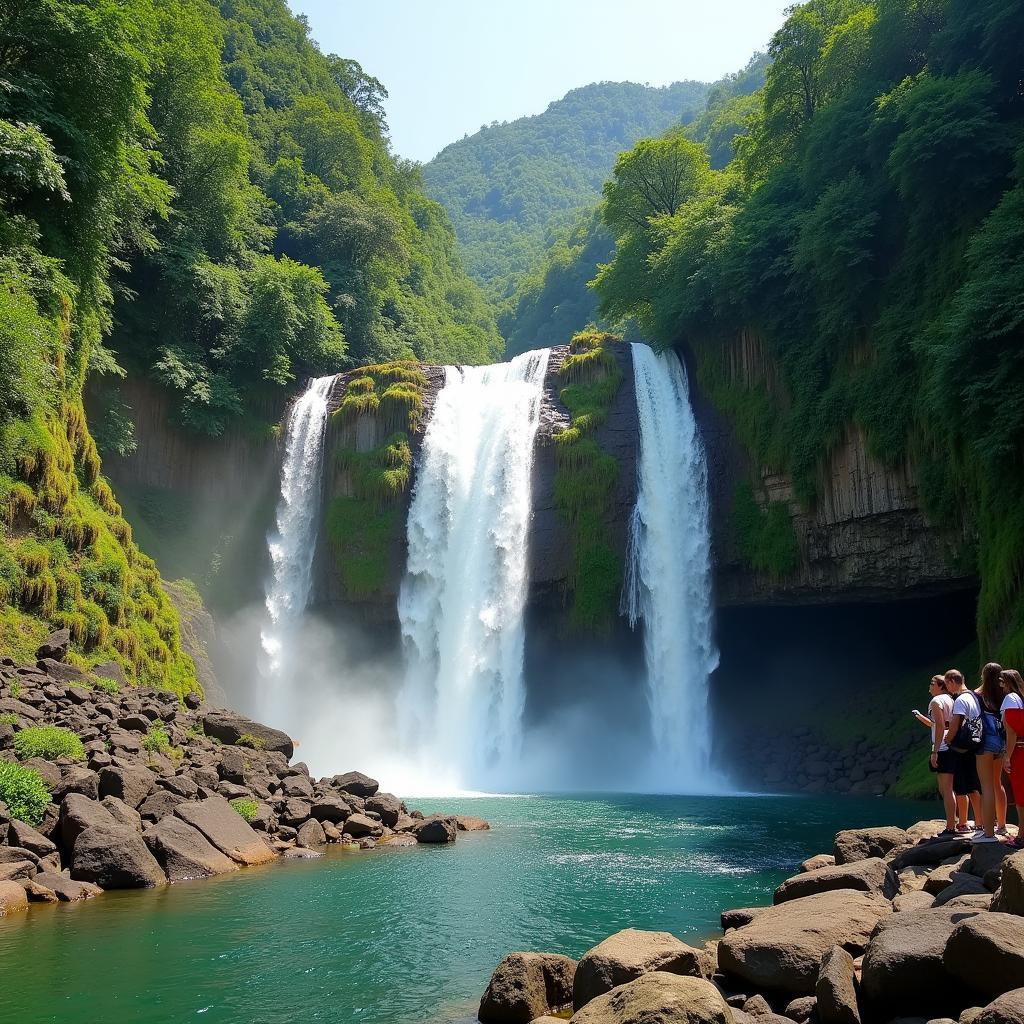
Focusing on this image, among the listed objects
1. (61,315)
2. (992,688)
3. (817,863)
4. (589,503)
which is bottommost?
(817,863)

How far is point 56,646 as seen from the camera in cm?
1675

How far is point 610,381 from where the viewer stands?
29859 millimetres

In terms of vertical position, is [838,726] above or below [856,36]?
below

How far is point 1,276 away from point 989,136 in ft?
70.8

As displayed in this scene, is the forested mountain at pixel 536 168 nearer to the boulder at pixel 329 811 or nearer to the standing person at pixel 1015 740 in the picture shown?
the boulder at pixel 329 811

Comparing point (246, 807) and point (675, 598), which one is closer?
point (246, 807)

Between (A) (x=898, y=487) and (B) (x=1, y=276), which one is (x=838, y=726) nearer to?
(A) (x=898, y=487)

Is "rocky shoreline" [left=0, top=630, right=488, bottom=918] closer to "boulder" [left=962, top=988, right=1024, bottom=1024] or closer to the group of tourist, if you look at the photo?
the group of tourist

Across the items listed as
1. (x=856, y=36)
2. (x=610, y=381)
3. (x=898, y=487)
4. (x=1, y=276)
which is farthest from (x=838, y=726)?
(x=1, y=276)

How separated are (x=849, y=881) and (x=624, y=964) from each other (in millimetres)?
3215

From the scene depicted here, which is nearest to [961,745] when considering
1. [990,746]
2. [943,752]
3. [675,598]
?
[990,746]

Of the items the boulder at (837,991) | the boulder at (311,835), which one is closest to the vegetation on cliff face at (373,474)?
the boulder at (311,835)

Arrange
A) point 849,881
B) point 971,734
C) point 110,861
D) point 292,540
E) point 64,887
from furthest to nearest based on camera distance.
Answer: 1. point 292,540
2. point 110,861
3. point 64,887
4. point 971,734
5. point 849,881

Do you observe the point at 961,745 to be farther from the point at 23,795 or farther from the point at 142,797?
the point at 23,795
